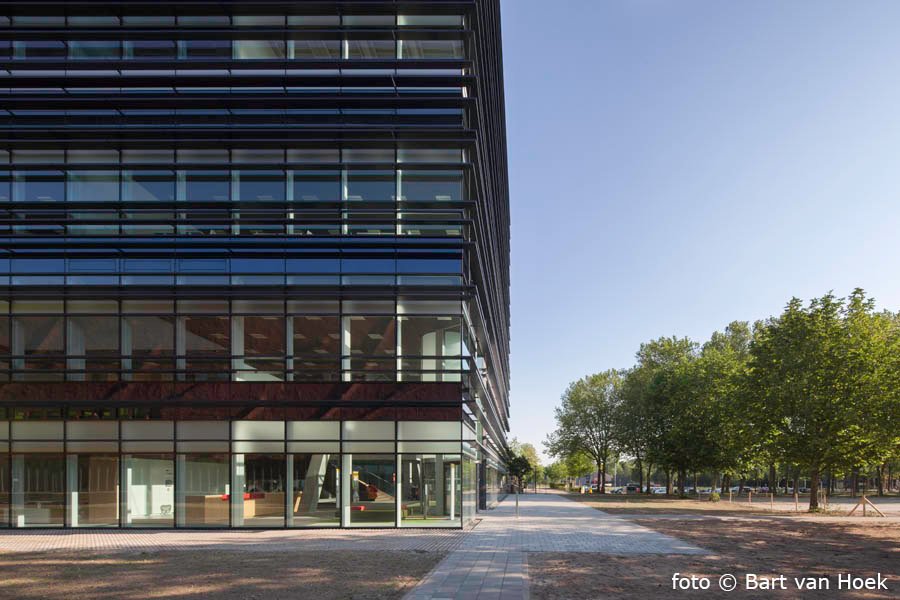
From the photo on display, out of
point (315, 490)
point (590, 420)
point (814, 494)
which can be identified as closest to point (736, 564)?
point (315, 490)

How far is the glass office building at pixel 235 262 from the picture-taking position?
97.6 ft

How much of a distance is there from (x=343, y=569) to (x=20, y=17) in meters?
25.9

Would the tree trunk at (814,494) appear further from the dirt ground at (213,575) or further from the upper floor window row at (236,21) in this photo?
the upper floor window row at (236,21)

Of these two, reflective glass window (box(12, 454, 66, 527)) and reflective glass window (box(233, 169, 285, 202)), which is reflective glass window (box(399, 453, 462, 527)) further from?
reflective glass window (box(12, 454, 66, 527))

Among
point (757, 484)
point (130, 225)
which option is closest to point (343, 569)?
point (130, 225)

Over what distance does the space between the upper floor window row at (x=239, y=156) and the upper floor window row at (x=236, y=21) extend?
4.79 metres

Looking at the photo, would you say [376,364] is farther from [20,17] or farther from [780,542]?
[20,17]

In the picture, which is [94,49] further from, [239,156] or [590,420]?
[590,420]

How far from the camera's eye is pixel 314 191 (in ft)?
101

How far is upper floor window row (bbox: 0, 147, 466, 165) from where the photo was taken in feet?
101

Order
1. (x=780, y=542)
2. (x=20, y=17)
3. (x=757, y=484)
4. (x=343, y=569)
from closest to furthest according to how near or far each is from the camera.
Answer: (x=343, y=569) → (x=780, y=542) → (x=20, y=17) → (x=757, y=484)

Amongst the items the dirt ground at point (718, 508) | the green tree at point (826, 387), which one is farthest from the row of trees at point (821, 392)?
the dirt ground at point (718, 508)

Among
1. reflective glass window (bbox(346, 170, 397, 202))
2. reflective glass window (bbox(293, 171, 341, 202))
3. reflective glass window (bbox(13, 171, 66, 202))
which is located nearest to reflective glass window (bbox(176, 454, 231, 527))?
reflective glass window (bbox(293, 171, 341, 202))

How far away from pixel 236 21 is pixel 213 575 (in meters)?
21.9
